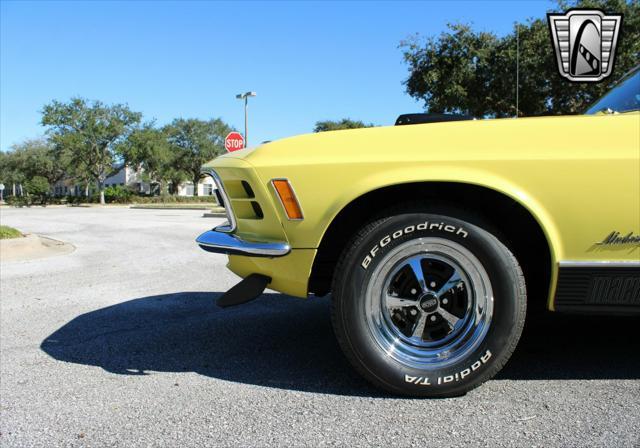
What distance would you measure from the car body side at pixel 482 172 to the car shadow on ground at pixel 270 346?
1.80 feet

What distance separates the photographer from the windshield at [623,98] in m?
2.79

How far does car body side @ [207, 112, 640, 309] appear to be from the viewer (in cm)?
218

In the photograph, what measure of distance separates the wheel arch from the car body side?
13 mm

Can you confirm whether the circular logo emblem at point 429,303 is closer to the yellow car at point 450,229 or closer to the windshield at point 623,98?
the yellow car at point 450,229

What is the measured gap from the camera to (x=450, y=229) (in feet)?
7.51

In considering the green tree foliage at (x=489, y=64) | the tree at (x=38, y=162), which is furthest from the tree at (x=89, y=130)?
the green tree foliage at (x=489, y=64)

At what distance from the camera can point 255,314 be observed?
397 cm

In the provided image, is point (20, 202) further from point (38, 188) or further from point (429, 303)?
point (429, 303)

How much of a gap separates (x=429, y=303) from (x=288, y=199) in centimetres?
82

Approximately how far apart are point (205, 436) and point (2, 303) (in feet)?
12.0

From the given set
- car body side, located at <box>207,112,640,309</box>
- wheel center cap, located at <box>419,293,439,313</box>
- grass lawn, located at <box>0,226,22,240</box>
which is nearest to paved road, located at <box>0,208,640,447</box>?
wheel center cap, located at <box>419,293,439,313</box>

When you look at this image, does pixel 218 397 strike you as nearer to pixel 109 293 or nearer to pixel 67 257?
pixel 109 293

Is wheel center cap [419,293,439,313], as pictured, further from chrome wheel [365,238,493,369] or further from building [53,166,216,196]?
building [53,166,216,196]

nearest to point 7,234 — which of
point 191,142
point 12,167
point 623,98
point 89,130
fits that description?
point 623,98
